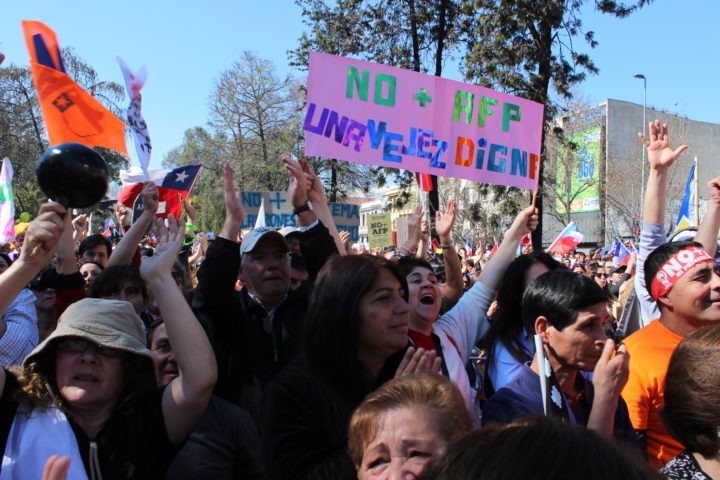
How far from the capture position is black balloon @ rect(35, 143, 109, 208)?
2.01 metres

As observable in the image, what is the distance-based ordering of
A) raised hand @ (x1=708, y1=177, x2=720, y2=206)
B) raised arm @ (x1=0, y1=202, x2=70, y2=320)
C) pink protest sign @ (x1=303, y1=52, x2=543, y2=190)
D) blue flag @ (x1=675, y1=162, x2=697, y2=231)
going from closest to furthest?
raised arm @ (x1=0, y1=202, x2=70, y2=320), raised hand @ (x1=708, y1=177, x2=720, y2=206), pink protest sign @ (x1=303, y1=52, x2=543, y2=190), blue flag @ (x1=675, y1=162, x2=697, y2=231)

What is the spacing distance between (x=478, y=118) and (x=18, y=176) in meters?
24.3

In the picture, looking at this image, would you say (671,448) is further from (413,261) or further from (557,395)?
(413,261)

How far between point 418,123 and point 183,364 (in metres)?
3.66

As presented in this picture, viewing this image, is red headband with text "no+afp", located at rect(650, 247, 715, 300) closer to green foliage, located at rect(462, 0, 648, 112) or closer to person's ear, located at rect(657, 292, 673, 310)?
person's ear, located at rect(657, 292, 673, 310)

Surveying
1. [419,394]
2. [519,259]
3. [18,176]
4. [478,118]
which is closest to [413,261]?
[519,259]

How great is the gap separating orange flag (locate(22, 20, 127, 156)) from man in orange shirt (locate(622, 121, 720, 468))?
362cm

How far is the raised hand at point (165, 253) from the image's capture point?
2165 mm

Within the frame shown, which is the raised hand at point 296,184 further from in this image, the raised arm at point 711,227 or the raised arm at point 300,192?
the raised arm at point 711,227

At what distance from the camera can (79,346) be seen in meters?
2.07

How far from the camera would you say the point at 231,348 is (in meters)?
3.16

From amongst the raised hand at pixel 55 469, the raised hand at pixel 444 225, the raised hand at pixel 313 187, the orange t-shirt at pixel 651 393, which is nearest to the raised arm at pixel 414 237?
the raised hand at pixel 444 225

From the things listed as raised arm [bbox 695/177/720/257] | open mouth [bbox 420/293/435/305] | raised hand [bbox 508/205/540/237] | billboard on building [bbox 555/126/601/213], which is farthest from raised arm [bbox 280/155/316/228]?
billboard on building [bbox 555/126/601/213]

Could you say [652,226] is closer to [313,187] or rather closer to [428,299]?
[428,299]
